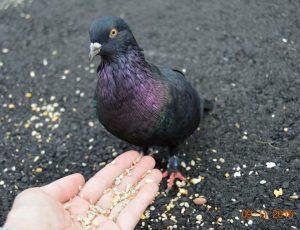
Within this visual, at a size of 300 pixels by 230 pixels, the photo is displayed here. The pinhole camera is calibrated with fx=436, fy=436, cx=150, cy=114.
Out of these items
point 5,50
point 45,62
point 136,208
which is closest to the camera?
point 136,208

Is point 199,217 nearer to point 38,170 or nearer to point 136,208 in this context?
point 136,208

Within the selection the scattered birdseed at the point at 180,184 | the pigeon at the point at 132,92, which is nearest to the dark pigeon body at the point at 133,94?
the pigeon at the point at 132,92

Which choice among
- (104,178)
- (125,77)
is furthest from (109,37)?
(104,178)

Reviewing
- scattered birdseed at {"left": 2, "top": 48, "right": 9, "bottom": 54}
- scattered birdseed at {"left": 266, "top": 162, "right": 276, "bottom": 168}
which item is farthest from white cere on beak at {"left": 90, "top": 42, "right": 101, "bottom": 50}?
scattered birdseed at {"left": 2, "top": 48, "right": 9, "bottom": 54}

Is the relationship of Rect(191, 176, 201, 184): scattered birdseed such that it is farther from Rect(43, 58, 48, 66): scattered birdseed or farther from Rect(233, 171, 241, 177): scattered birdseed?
Rect(43, 58, 48, 66): scattered birdseed

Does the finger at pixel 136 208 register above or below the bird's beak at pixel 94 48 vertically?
below

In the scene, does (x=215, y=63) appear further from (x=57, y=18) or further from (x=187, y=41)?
(x=57, y=18)

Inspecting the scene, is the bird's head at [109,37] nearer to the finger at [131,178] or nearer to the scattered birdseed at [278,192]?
the finger at [131,178]
